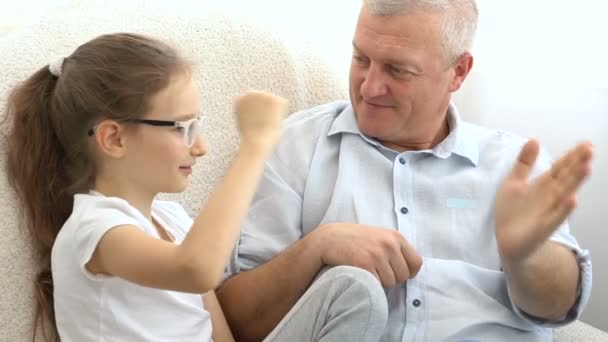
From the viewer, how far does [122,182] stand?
129 cm

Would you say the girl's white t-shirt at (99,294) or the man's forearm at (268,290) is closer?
the girl's white t-shirt at (99,294)

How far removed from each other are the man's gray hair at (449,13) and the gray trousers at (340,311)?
0.53 m

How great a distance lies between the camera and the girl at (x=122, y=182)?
1136 millimetres

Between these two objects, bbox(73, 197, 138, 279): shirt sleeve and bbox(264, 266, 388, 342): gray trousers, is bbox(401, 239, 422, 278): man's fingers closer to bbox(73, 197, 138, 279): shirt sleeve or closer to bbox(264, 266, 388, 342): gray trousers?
bbox(264, 266, 388, 342): gray trousers

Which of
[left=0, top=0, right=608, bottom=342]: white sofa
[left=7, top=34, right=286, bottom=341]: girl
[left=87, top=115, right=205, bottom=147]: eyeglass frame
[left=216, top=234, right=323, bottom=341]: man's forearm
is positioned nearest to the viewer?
[left=7, top=34, right=286, bottom=341]: girl

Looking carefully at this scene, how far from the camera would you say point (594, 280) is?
2205 mm

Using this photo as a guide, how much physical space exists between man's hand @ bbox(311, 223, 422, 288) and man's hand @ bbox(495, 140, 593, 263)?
0.66ft

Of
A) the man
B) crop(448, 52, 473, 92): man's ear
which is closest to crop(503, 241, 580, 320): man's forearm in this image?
the man

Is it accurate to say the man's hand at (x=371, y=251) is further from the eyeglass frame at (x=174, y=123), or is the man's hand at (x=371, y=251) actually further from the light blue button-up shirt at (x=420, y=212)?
the eyeglass frame at (x=174, y=123)

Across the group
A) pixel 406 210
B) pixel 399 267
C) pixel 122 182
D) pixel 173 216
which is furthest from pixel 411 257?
pixel 122 182

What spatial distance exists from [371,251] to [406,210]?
0.20 m

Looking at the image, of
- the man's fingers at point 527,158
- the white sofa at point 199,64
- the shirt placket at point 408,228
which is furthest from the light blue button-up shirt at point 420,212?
the man's fingers at point 527,158

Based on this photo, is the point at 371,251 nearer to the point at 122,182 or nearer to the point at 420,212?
the point at 420,212

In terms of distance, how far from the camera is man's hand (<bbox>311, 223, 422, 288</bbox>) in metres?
1.48
